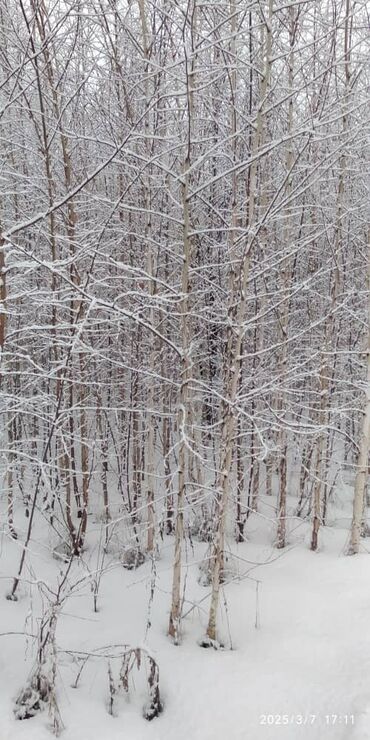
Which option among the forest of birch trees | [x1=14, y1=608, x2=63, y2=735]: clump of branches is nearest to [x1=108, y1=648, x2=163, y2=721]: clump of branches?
[x1=14, y1=608, x2=63, y2=735]: clump of branches

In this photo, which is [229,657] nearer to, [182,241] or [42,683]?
[42,683]

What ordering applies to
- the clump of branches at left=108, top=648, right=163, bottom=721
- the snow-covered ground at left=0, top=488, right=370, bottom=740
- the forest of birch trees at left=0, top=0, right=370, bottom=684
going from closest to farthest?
the snow-covered ground at left=0, top=488, right=370, bottom=740
the clump of branches at left=108, top=648, right=163, bottom=721
the forest of birch trees at left=0, top=0, right=370, bottom=684

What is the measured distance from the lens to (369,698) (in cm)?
345

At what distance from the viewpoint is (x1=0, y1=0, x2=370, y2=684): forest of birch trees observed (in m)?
4.17

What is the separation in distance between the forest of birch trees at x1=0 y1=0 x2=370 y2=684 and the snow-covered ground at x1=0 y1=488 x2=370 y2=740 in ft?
0.98

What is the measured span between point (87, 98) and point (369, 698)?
24.4ft

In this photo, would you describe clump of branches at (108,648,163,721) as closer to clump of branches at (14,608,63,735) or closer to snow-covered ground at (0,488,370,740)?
snow-covered ground at (0,488,370,740)

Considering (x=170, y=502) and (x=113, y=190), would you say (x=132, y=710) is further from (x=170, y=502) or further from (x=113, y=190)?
(x=113, y=190)

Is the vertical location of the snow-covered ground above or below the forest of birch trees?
below

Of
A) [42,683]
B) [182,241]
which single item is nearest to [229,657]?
[42,683]

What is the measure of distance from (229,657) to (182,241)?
417 cm

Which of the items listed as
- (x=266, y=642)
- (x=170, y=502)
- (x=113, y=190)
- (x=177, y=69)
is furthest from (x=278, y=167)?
(x=266, y=642)

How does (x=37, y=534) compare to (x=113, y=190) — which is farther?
(x=113, y=190)

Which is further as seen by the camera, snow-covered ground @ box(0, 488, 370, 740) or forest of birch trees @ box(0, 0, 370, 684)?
forest of birch trees @ box(0, 0, 370, 684)
